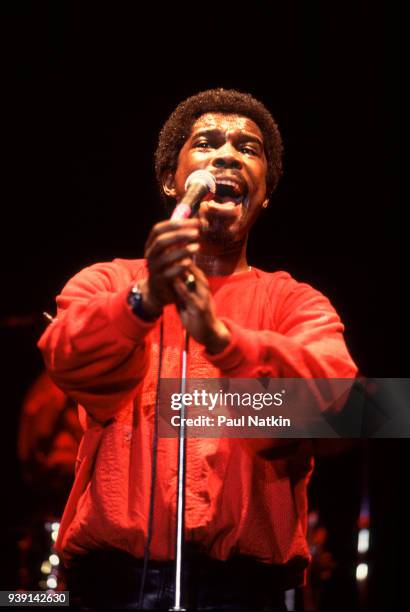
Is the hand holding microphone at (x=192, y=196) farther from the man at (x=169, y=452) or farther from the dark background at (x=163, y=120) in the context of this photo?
the dark background at (x=163, y=120)

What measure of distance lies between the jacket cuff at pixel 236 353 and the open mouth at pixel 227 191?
542mm

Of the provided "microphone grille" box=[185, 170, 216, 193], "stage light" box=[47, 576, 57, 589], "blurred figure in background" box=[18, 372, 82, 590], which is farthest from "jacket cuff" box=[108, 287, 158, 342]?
"stage light" box=[47, 576, 57, 589]

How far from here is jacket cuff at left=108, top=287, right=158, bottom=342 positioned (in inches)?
63.2

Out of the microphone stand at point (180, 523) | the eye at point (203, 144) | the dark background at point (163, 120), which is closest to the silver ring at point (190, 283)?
the microphone stand at point (180, 523)

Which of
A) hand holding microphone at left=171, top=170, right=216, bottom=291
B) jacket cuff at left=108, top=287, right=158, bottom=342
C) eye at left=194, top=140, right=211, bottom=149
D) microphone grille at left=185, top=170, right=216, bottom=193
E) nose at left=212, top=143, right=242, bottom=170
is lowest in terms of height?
jacket cuff at left=108, top=287, right=158, bottom=342

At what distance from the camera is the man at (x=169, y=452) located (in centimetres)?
161

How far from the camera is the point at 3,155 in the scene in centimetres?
376

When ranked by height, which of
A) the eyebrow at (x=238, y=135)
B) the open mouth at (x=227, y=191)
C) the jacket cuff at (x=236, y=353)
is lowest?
the jacket cuff at (x=236, y=353)

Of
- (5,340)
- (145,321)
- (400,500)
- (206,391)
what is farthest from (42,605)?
(5,340)

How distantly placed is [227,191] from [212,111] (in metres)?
0.37

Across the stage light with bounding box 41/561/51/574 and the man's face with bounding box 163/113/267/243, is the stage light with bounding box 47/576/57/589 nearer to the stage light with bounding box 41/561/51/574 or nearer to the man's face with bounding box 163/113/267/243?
the stage light with bounding box 41/561/51/574

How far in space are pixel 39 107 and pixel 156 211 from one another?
787 millimetres

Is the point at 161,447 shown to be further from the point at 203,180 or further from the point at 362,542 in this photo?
the point at 362,542

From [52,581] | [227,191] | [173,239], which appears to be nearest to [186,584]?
[173,239]
